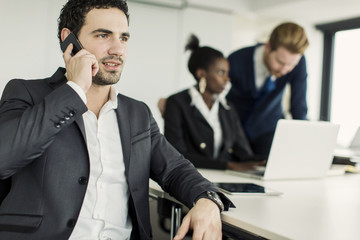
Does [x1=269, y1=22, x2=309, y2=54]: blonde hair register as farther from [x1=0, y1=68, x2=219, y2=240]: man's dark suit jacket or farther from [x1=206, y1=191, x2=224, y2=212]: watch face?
[x1=206, y1=191, x2=224, y2=212]: watch face

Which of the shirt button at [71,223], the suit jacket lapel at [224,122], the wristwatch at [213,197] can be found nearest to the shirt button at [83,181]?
the shirt button at [71,223]

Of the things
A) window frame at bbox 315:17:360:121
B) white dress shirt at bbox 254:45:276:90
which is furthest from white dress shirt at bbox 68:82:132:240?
window frame at bbox 315:17:360:121

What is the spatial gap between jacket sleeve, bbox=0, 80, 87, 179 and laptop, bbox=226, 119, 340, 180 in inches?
38.8

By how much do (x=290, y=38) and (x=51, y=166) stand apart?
1.91m

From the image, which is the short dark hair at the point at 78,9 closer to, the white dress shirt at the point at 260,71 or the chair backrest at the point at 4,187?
the chair backrest at the point at 4,187

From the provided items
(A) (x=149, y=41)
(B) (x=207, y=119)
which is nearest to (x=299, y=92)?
(B) (x=207, y=119)

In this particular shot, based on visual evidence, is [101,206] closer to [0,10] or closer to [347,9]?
[0,10]

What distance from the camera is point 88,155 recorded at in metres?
1.38

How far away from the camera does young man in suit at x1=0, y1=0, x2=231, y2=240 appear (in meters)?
1.27

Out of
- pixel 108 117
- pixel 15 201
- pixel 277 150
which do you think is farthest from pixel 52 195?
pixel 277 150

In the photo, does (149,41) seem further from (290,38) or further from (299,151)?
(299,151)

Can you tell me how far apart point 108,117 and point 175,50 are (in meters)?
2.88

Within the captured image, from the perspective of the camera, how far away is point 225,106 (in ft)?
8.91

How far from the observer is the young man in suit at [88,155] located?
4.16 feet
